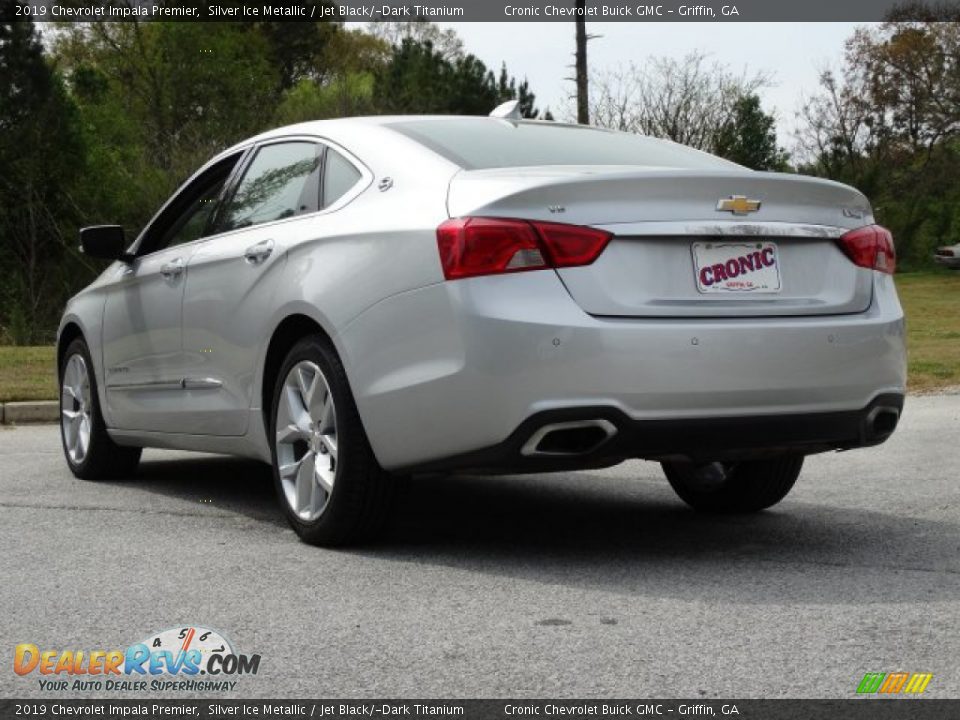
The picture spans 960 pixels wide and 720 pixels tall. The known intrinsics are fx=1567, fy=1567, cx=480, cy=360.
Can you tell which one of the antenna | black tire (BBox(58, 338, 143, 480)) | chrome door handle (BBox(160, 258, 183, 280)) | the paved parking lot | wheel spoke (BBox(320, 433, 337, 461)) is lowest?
black tire (BBox(58, 338, 143, 480))

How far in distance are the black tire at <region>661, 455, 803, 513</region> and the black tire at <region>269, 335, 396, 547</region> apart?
154cm

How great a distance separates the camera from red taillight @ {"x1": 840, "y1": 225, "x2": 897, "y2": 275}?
5.46 metres

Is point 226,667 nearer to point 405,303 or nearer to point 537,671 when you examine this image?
point 537,671

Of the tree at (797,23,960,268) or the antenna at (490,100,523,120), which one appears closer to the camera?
the antenna at (490,100,523,120)

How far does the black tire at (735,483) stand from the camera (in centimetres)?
644

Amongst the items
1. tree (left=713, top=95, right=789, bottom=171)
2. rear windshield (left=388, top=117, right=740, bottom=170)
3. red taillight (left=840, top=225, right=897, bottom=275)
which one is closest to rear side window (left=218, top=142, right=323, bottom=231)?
rear windshield (left=388, top=117, right=740, bottom=170)

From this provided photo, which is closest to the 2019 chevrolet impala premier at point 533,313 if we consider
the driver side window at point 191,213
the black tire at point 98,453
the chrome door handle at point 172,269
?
the chrome door handle at point 172,269

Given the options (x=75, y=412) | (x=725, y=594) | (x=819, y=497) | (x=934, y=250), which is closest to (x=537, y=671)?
(x=725, y=594)

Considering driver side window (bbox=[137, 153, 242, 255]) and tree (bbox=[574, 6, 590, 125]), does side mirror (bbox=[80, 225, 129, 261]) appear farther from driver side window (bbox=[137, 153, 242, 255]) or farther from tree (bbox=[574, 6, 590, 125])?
tree (bbox=[574, 6, 590, 125])

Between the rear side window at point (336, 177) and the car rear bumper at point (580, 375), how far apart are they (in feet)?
2.34

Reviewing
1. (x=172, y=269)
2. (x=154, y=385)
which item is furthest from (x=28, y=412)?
(x=172, y=269)

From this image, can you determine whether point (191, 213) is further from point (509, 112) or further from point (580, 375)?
point (580, 375)

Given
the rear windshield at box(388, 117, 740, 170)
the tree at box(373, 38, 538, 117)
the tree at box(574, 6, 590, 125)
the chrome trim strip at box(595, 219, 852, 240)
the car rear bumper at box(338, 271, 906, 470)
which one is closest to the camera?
the car rear bumper at box(338, 271, 906, 470)

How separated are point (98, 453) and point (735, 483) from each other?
3.25 metres
